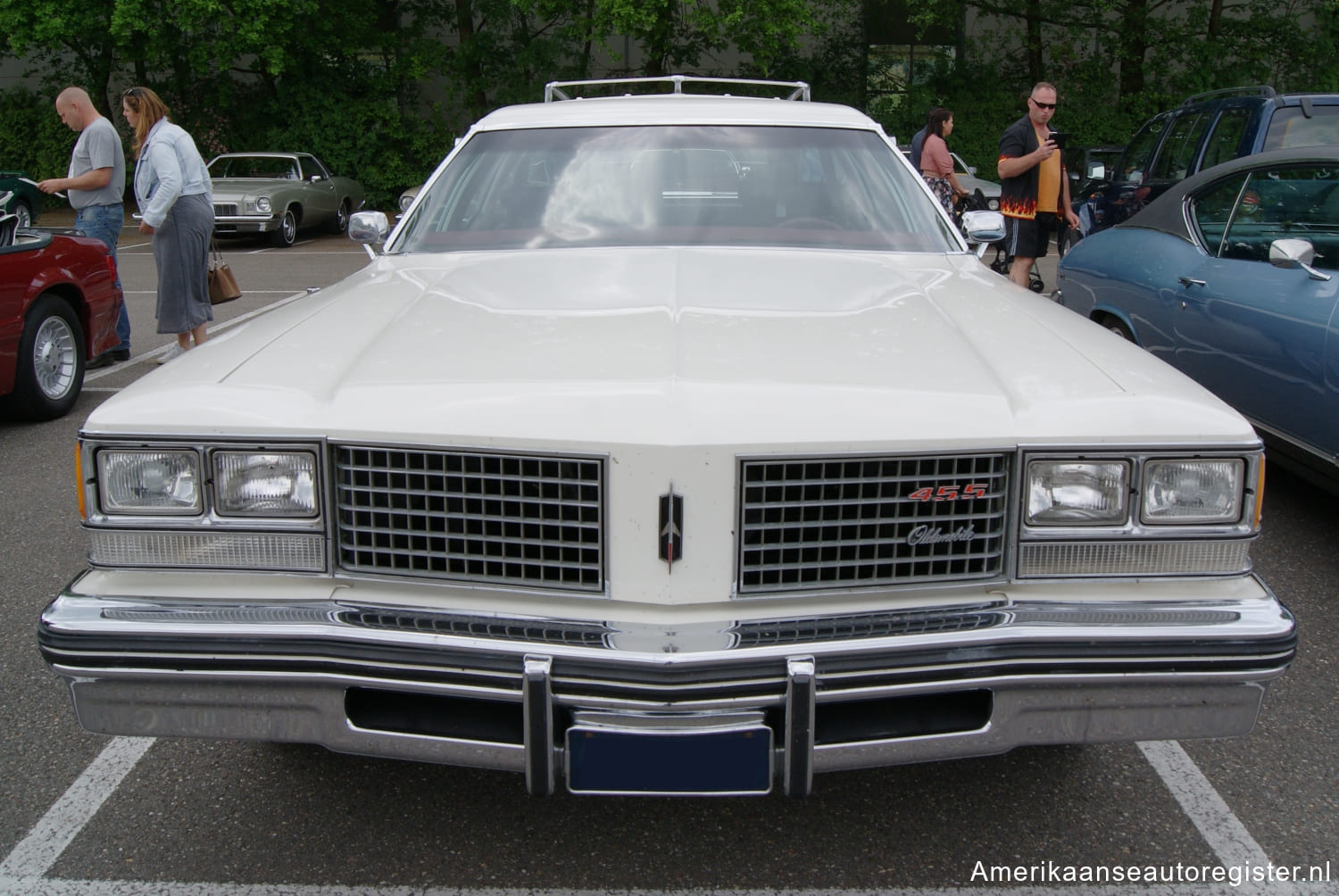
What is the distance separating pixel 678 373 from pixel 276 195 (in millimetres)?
15140

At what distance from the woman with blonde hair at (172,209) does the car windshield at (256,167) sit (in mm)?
10654

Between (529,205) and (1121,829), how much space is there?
7.97 ft

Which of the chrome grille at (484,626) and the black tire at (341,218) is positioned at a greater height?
the black tire at (341,218)

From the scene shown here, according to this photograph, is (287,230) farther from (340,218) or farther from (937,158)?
(937,158)

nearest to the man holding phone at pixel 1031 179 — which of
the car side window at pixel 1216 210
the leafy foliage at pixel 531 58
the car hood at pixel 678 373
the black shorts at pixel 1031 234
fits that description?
the black shorts at pixel 1031 234

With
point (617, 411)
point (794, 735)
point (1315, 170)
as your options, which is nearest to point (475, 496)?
point (617, 411)

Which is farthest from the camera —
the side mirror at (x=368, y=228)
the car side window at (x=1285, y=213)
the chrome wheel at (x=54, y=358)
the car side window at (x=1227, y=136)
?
the car side window at (x=1227, y=136)

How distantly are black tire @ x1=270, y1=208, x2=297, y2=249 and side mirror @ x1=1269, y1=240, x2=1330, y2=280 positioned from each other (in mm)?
14348

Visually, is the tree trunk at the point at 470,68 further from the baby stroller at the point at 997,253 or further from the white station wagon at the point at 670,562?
the white station wagon at the point at 670,562

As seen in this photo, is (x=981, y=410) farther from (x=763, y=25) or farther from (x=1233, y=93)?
(x=763, y=25)

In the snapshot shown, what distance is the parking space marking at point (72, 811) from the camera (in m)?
2.47

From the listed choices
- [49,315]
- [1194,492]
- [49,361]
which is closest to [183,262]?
[49,315]

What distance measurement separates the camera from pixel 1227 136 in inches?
329

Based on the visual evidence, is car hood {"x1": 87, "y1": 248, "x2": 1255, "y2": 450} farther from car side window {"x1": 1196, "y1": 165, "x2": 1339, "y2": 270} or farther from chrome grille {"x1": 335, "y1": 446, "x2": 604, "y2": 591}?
car side window {"x1": 1196, "y1": 165, "x2": 1339, "y2": 270}
